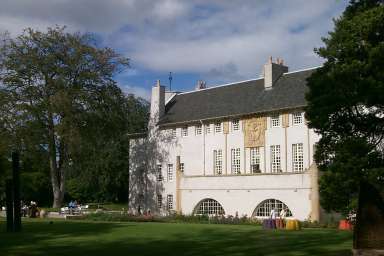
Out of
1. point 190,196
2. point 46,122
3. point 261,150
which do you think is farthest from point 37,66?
point 261,150

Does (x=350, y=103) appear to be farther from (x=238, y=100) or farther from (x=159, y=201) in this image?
(x=159, y=201)

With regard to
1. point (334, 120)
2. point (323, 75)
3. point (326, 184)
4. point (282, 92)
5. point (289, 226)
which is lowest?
point (289, 226)

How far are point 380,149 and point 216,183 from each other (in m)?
24.6

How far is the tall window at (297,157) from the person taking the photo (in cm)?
4666

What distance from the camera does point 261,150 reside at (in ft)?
164

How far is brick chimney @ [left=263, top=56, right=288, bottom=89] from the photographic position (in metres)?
52.1

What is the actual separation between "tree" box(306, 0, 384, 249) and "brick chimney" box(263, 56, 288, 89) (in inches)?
1055

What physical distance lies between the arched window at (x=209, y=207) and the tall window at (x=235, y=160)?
11.6ft

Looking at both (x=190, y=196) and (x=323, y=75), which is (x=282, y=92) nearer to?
(x=190, y=196)

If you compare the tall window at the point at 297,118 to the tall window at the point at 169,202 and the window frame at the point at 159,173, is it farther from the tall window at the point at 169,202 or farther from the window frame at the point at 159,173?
the window frame at the point at 159,173

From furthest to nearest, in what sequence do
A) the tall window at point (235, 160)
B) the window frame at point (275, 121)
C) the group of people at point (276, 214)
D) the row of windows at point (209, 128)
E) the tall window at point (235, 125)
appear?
1. the row of windows at point (209, 128)
2. the tall window at point (235, 125)
3. the tall window at point (235, 160)
4. the window frame at point (275, 121)
5. the group of people at point (276, 214)

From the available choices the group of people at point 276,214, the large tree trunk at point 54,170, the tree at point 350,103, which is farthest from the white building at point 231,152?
the tree at point 350,103

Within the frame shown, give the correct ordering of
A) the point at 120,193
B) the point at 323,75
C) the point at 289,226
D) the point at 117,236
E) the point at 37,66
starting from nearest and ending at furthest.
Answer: the point at 323,75 < the point at 117,236 < the point at 289,226 < the point at 37,66 < the point at 120,193

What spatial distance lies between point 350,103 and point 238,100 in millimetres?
31023
